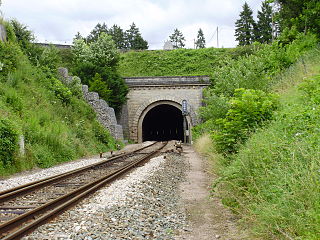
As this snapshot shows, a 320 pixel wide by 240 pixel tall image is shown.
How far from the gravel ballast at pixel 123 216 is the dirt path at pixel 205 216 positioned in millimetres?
185

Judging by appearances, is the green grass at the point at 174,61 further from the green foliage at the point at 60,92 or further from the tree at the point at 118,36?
the tree at the point at 118,36

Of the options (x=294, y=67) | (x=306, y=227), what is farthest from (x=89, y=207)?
(x=294, y=67)

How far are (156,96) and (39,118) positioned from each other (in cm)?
1577

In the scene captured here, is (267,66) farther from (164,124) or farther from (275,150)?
(164,124)

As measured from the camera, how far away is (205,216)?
5895mm

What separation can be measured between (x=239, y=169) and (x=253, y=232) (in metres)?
2.12

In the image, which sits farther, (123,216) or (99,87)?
(99,87)

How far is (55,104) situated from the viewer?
19.2 metres

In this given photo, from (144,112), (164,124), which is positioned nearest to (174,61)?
(144,112)

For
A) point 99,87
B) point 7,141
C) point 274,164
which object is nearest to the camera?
point 274,164

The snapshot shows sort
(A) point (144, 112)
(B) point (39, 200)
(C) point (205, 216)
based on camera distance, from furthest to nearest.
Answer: (A) point (144, 112) < (B) point (39, 200) < (C) point (205, 216)

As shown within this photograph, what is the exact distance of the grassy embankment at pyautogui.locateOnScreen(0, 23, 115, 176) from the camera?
1149cm

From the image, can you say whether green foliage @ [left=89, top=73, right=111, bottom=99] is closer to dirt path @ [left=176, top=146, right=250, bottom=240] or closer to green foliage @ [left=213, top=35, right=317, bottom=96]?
green foliage @ [left=213, top=35, right=317, bottom=96]

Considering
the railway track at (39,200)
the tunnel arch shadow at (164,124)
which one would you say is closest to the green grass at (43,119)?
the railway track at (39,200)
